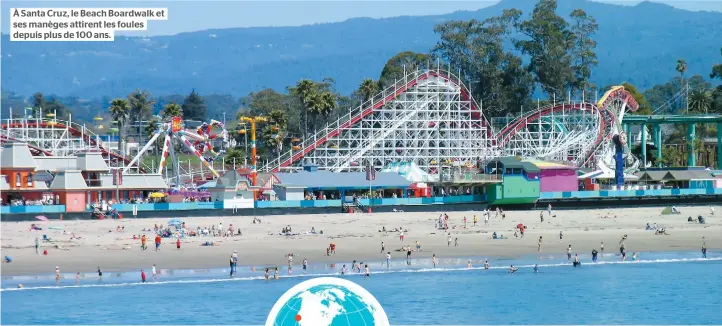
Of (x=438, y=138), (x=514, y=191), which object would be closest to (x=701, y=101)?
(x=438, y=138)

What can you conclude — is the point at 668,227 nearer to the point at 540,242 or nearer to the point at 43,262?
the point at 540,242

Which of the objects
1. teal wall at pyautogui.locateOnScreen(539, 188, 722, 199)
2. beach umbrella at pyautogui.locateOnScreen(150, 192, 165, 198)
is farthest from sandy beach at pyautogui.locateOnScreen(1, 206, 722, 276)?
beach umbrella at pyautogui.locateOnScreen(150, 192, 165, 198)

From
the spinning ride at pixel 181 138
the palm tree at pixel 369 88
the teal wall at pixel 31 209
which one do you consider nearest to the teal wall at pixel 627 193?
the spinning ride at pixel 181 138

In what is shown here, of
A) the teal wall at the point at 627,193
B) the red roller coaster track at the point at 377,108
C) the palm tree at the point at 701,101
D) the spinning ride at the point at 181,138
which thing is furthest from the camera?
the palm tree at the point at 701,101

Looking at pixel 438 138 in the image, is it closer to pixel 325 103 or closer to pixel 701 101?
pixel 325 103

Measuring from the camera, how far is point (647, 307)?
39.3 meters

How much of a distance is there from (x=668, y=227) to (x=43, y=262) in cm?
3416

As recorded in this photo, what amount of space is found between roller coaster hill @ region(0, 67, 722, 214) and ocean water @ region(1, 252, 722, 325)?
31104mm

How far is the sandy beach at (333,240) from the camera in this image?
47.4 metres

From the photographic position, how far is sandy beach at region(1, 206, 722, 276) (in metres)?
47.4

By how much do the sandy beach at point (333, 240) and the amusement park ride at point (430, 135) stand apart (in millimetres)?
14636

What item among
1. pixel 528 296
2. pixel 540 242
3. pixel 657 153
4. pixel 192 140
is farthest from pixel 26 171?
pixel 657 153

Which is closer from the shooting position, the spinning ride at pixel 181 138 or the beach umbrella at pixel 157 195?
the beach umbrella at pixel 157 195

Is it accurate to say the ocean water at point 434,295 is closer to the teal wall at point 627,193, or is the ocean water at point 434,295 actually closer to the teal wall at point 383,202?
the teal wall at point 383,202
